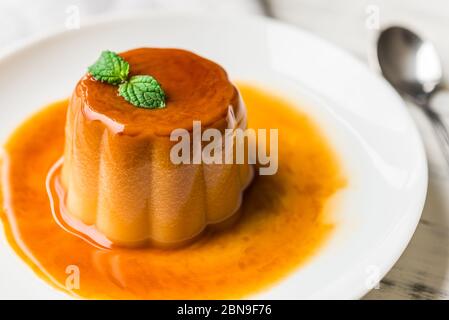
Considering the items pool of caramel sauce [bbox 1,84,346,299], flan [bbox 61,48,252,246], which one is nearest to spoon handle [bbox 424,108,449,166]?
pool of caramel sauce [bbox 1,84,346,299]

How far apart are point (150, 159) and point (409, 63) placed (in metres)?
1.30

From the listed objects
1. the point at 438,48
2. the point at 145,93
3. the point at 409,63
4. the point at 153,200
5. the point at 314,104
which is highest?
the point at 438,48

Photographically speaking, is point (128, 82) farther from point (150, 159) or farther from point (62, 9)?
point (62, 9)

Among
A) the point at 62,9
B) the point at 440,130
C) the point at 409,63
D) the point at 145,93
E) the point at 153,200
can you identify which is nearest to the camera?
the point at 145,93

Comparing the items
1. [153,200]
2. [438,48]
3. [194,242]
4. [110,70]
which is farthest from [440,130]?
[110,70]

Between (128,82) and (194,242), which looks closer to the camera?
(128,82)

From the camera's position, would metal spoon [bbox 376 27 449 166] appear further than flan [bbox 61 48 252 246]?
Yes

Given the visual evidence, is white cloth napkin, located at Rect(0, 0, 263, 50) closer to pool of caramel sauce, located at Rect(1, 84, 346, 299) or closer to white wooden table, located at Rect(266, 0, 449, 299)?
white wooden table, located at Rect(266, 0, 449, 299)

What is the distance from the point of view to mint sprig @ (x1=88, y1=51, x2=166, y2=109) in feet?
7.14

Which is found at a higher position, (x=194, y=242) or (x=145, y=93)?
(x=145, y=93)

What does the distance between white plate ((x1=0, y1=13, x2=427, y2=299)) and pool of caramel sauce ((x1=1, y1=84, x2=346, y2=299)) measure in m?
0.05

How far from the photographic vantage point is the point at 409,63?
299 cm

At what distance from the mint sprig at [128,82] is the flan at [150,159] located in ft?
0.06

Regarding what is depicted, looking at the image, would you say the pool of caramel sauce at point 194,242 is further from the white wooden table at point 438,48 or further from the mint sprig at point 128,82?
the mint sprig at point 128,82
